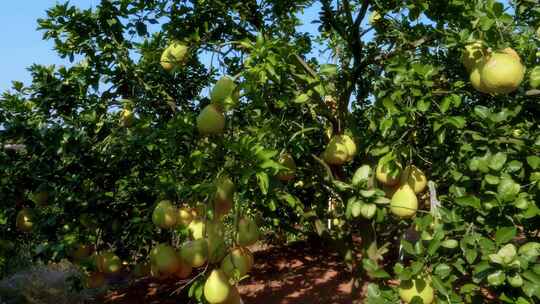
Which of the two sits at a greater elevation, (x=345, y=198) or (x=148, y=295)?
(x=345, y=198)

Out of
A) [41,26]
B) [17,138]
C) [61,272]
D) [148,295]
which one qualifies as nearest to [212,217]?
[17,138]

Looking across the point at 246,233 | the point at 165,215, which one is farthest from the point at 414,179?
the point at 165,215

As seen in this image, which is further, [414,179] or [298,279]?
[298,279]

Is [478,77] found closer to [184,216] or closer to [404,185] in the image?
[404,185]

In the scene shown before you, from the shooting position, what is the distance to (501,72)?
233cm

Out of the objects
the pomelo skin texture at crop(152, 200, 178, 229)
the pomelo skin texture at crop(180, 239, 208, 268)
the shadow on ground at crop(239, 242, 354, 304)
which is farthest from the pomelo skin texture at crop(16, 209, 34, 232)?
the shadow on ground at crop(239, 242, 354, 304)

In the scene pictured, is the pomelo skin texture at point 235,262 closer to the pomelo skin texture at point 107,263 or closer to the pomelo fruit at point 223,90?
the pomelo fruit at point 223,90

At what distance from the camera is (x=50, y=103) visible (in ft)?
12.5

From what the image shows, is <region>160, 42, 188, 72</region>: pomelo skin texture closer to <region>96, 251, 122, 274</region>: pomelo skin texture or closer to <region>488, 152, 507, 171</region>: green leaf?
<region>96, 251, 122, 274</region>: pomelo skin texture

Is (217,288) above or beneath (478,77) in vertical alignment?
beneath

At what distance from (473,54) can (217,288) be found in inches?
70.5

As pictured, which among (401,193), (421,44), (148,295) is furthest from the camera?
(148,295)

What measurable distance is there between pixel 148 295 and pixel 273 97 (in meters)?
4.85

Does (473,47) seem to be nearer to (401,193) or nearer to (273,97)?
(401,193)
